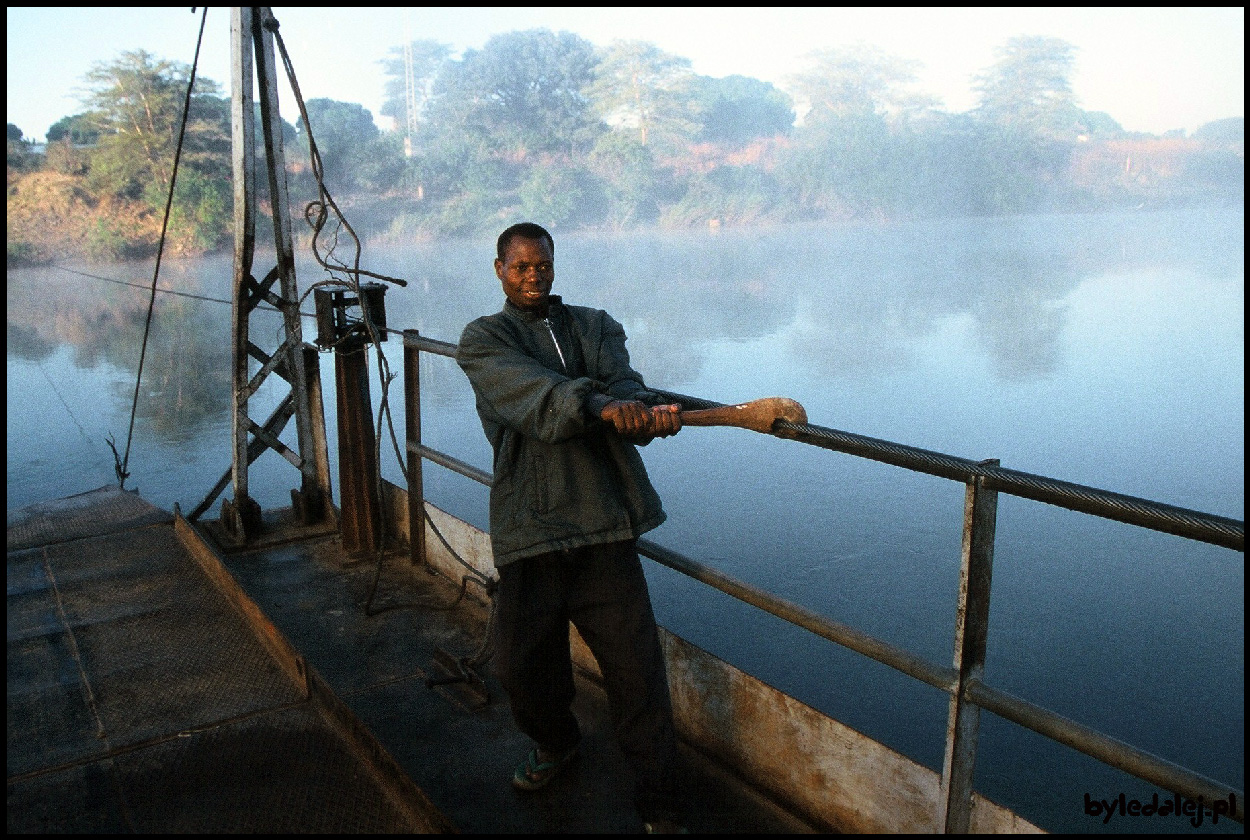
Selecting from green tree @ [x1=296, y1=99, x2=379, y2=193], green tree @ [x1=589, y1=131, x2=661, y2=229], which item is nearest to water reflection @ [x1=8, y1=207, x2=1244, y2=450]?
green tree @ [x1=589, y1=131, x2=661, y2=229]

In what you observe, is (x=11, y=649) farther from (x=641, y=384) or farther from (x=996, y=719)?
(x=996, y=719)

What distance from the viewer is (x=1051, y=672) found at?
6.16 metres

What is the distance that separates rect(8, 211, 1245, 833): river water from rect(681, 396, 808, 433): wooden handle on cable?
1.01 metres

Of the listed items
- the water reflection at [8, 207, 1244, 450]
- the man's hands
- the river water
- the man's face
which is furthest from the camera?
the water reflection at [8, 207, 1244, 450]

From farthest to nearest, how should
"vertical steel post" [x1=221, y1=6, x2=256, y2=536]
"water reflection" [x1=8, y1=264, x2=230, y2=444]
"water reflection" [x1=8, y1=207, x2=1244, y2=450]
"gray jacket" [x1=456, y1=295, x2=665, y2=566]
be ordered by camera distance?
"water reflection" [x1=8, y1=207, x2=1244, y2=450] < "water reflection" [x1=8, y1=264, x2=230, y2=444] < "vertical steel post" [x1=221, y1=6, x2=256, y2=536] < "gray jacket" [x1=456, y1=295, x2=665, y2=566]

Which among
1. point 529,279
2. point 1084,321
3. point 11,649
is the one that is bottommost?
point 1084,321

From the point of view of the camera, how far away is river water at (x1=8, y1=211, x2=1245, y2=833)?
5.96 metres

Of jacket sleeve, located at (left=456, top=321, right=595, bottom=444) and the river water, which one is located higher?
jacket sleeve, located at (left=456, top=321, right=595, bottom=444)

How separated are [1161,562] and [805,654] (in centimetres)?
331

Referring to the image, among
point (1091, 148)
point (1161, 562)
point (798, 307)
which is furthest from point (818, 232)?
point (1161, 562)

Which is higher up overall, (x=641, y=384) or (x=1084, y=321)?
(x=641, y=384)

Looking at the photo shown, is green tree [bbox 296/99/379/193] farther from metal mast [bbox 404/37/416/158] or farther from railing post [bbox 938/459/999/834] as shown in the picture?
railing post [bbox 938/459/999/834]

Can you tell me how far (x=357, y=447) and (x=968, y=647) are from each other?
2642 millimetres

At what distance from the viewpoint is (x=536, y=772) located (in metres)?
2.17
